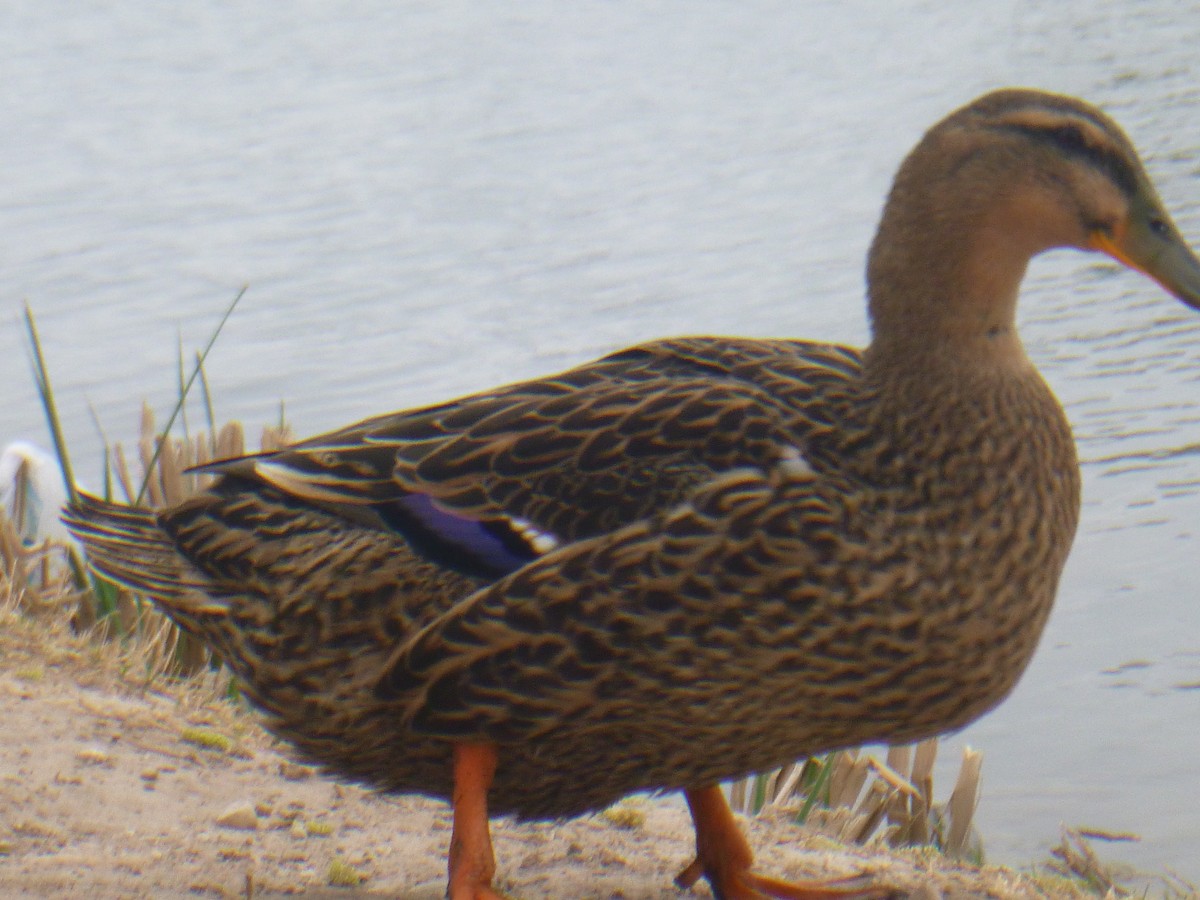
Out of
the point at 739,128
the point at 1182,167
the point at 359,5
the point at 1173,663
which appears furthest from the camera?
the point at 359,5

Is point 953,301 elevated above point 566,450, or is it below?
above

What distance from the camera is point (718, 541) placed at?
3.00 m

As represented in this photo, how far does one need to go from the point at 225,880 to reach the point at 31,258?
8.15 meters

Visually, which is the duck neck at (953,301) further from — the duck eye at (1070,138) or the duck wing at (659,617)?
the duck wing at (659,617)

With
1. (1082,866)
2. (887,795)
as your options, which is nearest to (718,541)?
(887,795)

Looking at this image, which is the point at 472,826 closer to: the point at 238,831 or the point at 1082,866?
the point at 238,831

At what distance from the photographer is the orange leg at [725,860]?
3.57 m

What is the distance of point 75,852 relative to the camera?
346cm

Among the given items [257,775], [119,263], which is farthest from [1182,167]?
[257,775]

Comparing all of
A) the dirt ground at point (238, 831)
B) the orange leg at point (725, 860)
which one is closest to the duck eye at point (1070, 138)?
the orange leg at point (725, 860)

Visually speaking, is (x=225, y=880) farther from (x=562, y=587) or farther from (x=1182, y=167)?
(x=1182, y=167)

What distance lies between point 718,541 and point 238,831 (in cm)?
132

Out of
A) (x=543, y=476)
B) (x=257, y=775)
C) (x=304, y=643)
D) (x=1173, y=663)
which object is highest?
(x=543, y=476)

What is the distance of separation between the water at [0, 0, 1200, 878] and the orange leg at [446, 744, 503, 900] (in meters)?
2.29
